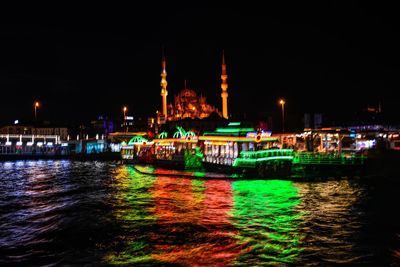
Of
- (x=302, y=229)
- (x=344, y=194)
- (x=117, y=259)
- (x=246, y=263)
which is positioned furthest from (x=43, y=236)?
(x=344, y=194)

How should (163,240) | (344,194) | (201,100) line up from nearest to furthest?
1. (163,240)
2. (344,194)
3. (201,100)

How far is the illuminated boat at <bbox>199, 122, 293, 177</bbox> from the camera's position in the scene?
94.5 ft

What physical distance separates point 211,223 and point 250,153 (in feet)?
45.4

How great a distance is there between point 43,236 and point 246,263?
752 cm

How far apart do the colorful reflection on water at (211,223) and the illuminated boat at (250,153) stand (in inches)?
117

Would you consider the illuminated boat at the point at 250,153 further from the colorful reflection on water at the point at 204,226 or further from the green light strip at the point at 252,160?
the colorful reflection on water at the point at 204,226

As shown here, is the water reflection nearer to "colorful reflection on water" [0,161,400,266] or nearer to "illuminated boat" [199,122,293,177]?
"colorful reflection on water" [0,161,400,266]

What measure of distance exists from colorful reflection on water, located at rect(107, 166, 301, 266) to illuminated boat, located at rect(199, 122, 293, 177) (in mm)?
2963

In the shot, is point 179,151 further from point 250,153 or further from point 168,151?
point 250,153

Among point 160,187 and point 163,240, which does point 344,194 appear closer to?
point 160,187

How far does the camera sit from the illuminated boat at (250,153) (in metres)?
28.8

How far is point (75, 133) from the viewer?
10781 cm

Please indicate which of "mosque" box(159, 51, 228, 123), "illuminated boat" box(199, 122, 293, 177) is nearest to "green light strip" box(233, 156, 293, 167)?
"illuminated boat" box(199, 122, 293, 177)

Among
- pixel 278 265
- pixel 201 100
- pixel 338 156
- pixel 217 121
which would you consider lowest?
pixel 278 265
